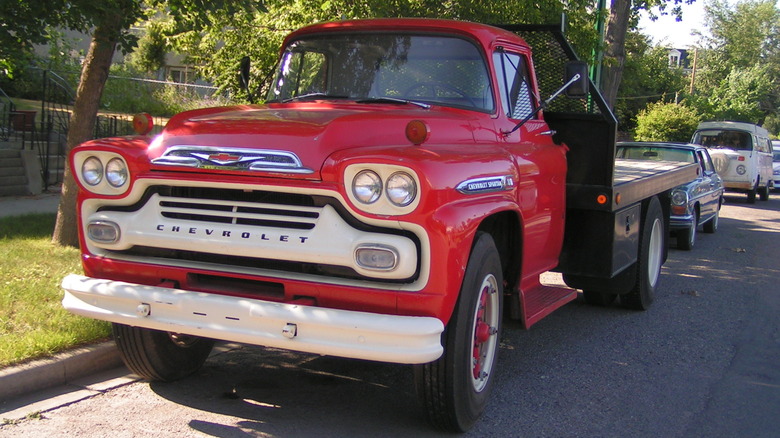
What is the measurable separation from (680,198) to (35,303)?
9610 mm

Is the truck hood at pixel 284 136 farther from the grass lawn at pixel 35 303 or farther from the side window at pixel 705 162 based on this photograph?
the side window at pixel 705 162

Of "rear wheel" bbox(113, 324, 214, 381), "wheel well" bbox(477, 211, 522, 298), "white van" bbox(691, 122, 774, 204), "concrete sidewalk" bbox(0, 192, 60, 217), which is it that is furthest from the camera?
"white van" bbox(691, 122, 774, 204)

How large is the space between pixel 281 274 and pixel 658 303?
5602mm

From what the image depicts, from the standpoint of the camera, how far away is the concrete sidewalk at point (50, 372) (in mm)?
4723

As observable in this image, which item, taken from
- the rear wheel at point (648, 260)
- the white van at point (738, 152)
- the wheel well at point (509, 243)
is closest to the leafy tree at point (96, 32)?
the wheel well at point (509, 243)

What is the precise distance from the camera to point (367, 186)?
12.7 feet

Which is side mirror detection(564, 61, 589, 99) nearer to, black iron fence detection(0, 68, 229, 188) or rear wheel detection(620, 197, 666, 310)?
rear wheel detection(620, 197, 666, 310)

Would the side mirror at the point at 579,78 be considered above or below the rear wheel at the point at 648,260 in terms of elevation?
above

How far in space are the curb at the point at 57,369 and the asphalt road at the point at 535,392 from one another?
339 mm

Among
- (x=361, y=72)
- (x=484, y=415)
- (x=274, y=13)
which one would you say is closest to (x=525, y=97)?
(x=361, y=72)

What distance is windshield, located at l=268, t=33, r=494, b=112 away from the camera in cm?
538

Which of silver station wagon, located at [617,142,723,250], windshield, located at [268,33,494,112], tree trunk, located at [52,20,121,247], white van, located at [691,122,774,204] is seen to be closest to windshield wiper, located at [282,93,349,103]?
windshield, located at [268,33,494,112]

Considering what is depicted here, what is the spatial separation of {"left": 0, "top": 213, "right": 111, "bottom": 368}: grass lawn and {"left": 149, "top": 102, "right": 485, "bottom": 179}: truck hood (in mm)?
1703

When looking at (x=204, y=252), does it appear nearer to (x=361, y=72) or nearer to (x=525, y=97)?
(x=361, y=72)
